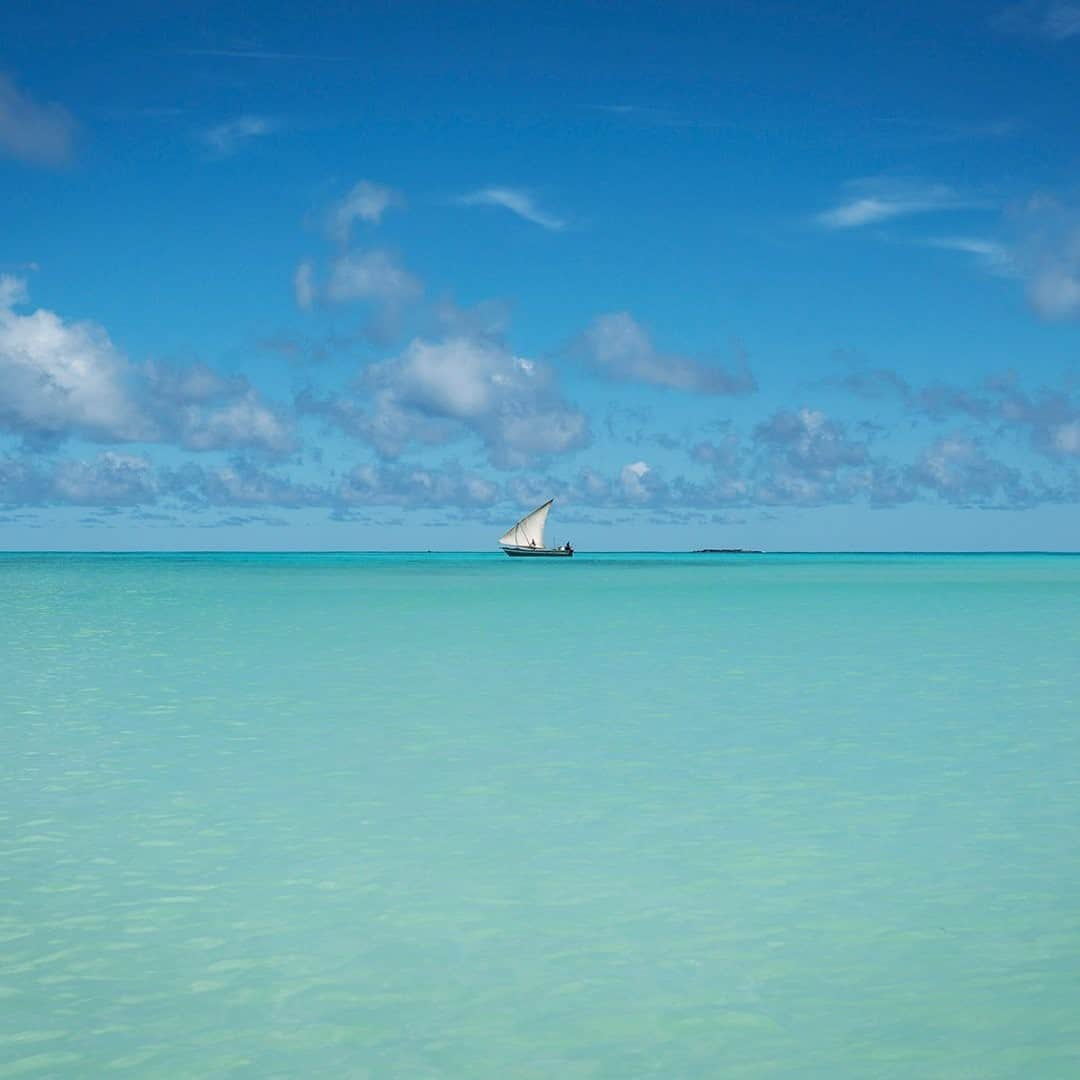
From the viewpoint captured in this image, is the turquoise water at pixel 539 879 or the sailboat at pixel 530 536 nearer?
the turquoise water at pixel 539 879

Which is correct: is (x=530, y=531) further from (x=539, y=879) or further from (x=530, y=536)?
(x=539, y=879)

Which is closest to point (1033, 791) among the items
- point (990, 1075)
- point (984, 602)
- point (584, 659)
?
point (990, 1075)

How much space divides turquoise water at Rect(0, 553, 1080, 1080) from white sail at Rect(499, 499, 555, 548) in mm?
136699

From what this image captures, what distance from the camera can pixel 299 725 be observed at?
15.7m

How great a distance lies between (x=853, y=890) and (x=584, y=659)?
16646 mm

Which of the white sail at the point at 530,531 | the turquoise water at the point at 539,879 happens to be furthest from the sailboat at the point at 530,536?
the turquoise water at the point at 539,879

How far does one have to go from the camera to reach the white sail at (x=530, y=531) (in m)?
157

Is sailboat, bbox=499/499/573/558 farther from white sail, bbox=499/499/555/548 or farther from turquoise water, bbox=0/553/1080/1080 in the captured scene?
turquoise water, bbox=0/553/1080/1080

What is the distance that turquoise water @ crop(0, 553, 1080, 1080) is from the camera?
18.8 ft

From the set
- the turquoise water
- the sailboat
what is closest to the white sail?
the sailboat

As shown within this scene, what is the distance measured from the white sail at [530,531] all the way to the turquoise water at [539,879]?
137 metres

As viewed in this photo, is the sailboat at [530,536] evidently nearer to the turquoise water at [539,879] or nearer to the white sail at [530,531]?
the white sail at [530,531]

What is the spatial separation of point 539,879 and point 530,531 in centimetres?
15410

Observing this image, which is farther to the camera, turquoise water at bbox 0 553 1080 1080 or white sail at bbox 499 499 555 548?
white sail at bbox 499 499 555 548
